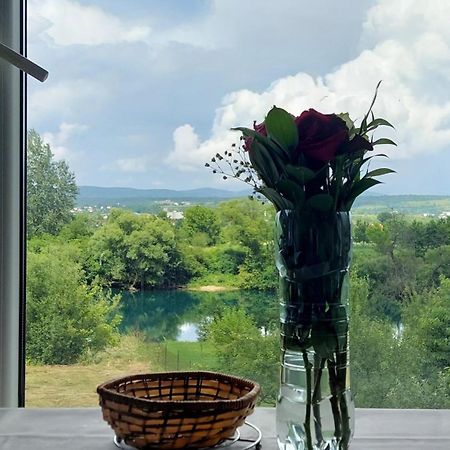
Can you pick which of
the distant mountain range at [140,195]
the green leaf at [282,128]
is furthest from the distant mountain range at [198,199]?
the green leaf at [282,128]

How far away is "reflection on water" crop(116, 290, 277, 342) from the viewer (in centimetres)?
134

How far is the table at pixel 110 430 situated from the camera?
0.98 m

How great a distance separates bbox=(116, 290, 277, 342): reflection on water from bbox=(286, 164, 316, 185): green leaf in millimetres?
515

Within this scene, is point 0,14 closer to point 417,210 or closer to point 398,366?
point 417,210

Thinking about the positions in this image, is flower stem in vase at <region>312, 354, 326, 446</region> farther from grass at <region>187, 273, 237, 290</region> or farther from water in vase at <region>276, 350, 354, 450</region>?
grass at <region>187, 273, 237, 290</region>

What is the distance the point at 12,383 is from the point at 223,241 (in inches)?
19.1

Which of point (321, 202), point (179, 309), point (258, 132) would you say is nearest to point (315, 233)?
point (321, 202)

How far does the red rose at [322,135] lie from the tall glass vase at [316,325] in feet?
0.25

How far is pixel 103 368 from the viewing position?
1.36m

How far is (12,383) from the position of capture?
1338 mm

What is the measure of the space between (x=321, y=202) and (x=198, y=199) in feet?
1.77

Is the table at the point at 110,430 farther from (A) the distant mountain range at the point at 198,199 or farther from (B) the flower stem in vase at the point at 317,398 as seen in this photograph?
(A) the distant mountain range at the point at 198,199

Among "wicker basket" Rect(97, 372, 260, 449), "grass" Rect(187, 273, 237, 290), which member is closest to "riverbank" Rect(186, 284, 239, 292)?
"grass" Rect(187, 273, 237, 290)

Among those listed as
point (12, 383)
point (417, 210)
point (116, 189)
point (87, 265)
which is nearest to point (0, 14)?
point (116, 189)
